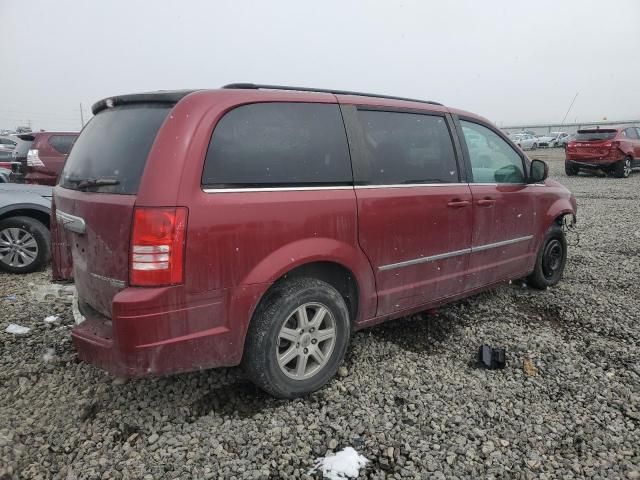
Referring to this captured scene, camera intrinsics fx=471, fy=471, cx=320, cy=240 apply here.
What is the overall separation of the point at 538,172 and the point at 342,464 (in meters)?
3.08

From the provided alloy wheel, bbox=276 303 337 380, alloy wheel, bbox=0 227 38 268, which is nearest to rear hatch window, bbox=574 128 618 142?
alloy wheel, bbox=276 303 337 380

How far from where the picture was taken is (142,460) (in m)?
2.27

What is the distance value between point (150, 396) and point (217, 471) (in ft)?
2.73

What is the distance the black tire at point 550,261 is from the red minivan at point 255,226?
4.75ft

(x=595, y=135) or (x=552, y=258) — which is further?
(x=595, y=135)

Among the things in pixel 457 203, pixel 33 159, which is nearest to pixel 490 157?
pixel 457 203

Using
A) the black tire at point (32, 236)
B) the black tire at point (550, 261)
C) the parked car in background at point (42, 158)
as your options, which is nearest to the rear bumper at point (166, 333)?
the black tire at point (550, 261)

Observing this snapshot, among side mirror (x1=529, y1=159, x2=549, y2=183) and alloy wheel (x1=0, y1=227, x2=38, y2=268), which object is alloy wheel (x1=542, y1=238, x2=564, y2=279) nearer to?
side mirror (x1=529, y1=159, x2=549, y2=183)

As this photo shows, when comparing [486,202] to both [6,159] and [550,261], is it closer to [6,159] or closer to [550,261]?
[550,261]

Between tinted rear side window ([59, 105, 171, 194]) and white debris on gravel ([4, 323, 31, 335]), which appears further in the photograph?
white debris on gravel ([4, 323, 31, 335])

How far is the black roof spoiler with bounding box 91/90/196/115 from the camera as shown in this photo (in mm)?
2443

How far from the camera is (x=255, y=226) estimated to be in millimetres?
2389

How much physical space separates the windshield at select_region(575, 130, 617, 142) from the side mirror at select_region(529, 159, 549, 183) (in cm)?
1279

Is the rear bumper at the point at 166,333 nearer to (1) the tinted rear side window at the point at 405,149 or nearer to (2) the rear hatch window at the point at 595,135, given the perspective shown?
(1) the tinted rear side window at the point at 405,149
